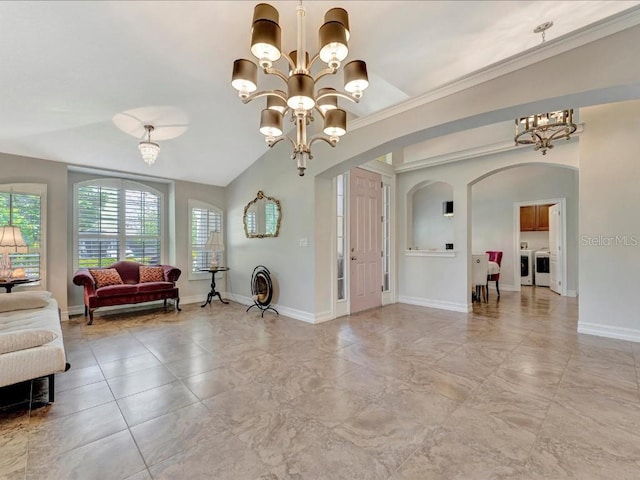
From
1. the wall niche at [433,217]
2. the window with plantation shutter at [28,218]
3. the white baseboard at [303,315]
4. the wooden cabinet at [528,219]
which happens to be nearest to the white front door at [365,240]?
the white baseboard at [303,315]

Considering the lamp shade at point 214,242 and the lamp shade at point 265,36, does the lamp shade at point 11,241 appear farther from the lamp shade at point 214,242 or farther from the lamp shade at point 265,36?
the lamp shade at point 265,36

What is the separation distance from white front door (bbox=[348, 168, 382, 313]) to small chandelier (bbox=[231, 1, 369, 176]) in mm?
2455

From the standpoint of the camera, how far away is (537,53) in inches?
92.9

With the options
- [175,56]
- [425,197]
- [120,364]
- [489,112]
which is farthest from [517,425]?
[425,197]

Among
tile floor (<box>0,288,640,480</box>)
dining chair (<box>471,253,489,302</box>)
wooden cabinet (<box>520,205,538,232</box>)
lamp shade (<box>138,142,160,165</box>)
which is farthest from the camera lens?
wooden cabinet (<box>520,205,538,232</box>)

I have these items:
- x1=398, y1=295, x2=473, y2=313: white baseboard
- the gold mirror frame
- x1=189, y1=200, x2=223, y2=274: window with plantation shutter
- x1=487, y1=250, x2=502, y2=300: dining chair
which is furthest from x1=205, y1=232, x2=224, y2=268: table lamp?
x1=487, y1=250, x2=502, y2=300: dining chair

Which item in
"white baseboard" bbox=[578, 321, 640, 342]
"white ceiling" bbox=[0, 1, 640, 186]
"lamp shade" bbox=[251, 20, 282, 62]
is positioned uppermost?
"white ceiling" bbox=[0, 1, 640, 186]

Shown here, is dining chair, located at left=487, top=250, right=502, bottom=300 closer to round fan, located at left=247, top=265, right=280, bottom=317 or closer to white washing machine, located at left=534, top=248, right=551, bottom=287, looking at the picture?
white washing machine, located at left=534, top=248, right=551, bottom=287

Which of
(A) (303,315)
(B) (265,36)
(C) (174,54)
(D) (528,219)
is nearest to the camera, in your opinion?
(B) (265,36)

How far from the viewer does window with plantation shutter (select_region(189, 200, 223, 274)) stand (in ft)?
19.7

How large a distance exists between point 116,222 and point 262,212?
2667mm

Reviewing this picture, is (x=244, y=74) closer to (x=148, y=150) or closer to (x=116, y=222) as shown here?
(x=148, y=150)

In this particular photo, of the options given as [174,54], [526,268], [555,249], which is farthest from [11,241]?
[526,268]

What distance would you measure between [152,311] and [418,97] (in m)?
5.31
